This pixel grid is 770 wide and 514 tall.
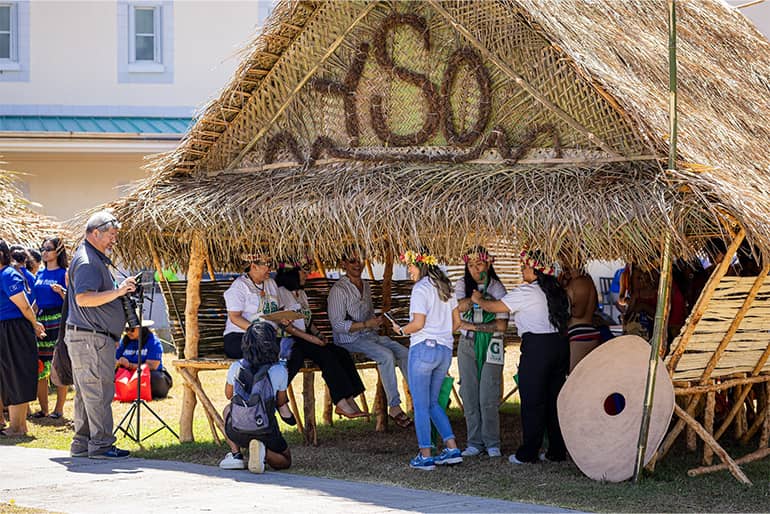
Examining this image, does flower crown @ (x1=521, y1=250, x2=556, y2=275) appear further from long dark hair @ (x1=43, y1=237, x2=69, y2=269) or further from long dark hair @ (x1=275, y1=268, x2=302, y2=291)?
long dark hair @ (x1=43, y1=237, x2=69, y2=269)

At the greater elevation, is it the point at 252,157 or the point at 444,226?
the point at 252,157

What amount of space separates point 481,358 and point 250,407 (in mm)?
2130

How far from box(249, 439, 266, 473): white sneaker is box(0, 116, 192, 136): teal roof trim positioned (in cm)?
1244

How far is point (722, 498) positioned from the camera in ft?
26.2

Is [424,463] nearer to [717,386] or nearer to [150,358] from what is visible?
[717,386]

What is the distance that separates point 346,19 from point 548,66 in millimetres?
2088

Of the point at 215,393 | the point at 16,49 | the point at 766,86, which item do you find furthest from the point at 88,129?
the point at 766,86

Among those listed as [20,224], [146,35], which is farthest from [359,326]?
[146,35]

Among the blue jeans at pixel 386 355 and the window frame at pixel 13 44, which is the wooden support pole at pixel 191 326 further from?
the window frame at pixel 13 44

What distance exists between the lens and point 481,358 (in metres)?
9.88

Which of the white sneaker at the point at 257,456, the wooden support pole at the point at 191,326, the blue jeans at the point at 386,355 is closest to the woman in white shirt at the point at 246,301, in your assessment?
the wooden support pole at the point at 191,326

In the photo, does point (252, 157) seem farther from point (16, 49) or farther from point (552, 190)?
point (16, 49)

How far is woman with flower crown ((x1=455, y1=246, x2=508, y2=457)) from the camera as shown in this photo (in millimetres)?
9758

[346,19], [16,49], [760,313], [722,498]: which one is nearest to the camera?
[722,498]
